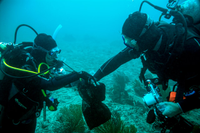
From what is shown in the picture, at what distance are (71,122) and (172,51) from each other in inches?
125

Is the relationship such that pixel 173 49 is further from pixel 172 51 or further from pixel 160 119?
pixel 160 119

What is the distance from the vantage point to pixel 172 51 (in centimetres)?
183

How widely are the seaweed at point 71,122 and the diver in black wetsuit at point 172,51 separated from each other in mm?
2489

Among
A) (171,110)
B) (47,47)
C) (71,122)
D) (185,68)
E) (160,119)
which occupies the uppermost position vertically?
(47,47)

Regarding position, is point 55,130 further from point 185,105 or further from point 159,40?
point 159,40

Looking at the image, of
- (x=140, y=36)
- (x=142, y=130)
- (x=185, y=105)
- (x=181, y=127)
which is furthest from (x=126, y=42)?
(x=142, y=130)

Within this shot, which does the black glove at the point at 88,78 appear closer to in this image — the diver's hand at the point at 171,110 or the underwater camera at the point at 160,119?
the underwater camera at the point at 160,119

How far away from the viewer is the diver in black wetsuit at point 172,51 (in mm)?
1667

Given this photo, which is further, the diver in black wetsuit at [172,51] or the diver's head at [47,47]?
the diver's head at [47,47]

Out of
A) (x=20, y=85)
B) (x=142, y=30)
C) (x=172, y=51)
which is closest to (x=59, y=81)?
(x=20, y=85)

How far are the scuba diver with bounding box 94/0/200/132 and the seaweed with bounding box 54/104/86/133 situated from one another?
2.43 metres

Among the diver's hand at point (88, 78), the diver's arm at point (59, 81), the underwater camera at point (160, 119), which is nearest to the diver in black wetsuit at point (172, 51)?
the underwater camera at point (160, 119)

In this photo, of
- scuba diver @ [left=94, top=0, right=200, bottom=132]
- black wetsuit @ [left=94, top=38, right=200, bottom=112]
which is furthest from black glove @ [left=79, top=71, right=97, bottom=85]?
black wetsuit @ [left=94, top=38, right=200, bottom=112]

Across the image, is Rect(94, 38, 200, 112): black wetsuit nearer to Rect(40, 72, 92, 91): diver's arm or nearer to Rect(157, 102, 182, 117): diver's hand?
Rect(157, 102, 182, 117): diver's hand
